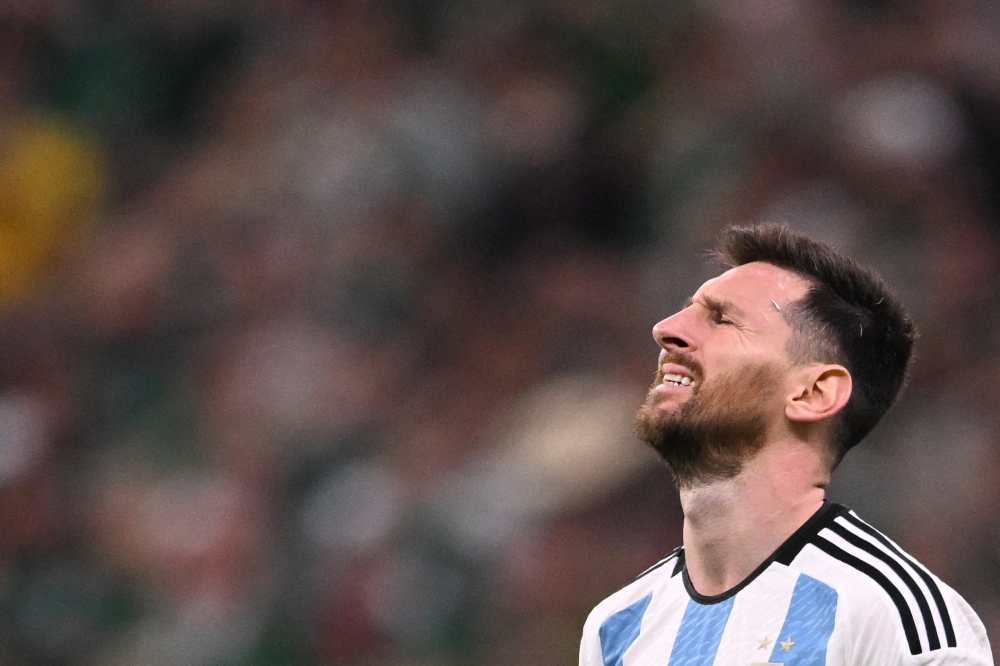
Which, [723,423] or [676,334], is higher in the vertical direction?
[676,334]

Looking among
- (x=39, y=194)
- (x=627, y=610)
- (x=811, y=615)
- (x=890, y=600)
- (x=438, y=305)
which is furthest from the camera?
(x=39, y=194)

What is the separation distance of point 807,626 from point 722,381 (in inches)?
20.3

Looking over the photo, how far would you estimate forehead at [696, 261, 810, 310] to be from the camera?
9.37 ft

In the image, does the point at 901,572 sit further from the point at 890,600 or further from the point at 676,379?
the point at 676,379

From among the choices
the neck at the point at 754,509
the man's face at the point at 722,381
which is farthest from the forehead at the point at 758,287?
the neck at the point at 754,509

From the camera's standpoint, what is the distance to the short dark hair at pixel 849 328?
9.21ft

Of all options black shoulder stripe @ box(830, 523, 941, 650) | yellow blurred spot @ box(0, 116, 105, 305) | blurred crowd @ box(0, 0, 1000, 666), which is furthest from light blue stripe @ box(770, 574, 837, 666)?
yellow blurred spot @ box(0, 116, 105, 305)

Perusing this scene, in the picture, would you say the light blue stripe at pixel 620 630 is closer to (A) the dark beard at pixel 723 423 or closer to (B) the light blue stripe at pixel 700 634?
(B) the light blue stripe at pixel 700 634

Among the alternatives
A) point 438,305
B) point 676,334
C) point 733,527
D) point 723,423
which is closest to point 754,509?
point 733,527

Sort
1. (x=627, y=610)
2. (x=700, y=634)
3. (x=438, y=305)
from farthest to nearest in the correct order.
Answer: (x=438, y=305) < (x=627, y=610) < (x=700, y=634)

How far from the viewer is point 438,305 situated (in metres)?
6.47

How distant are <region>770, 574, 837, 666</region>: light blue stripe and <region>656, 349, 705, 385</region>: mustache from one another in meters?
0.46

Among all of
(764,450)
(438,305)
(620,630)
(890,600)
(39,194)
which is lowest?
(890,600)

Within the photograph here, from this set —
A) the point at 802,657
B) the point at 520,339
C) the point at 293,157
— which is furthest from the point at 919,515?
the point at 293,157
